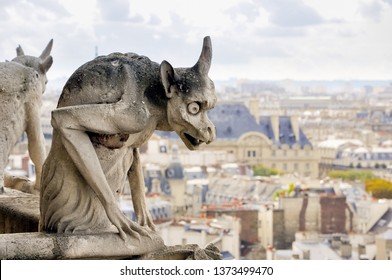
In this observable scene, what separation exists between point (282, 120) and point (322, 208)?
1738cm

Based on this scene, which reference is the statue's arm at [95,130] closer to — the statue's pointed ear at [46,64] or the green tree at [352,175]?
the statue's pointed ear at [46,64]

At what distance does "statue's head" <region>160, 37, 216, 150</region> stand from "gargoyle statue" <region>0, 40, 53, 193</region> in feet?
2.92

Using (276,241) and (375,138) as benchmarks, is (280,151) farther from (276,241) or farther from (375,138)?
(276,241)

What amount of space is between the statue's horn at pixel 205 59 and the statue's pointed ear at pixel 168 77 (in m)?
0.06

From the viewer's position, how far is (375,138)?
61.7m

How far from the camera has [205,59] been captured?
3084 millimetres

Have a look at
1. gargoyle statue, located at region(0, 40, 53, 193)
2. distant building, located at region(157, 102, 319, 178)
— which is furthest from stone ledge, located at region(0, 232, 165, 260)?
distant building, located at region(157, 102, 319, 178)

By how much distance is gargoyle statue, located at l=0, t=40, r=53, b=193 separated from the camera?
3.92 m

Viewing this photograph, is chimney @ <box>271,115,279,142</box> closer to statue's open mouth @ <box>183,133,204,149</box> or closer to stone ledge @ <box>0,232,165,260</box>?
statue's open mouth @ <box>183,133,204,149</box>

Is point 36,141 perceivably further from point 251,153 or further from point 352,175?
point 251,153

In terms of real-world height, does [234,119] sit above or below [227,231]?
above

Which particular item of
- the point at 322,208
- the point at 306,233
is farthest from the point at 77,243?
the point at 322,208

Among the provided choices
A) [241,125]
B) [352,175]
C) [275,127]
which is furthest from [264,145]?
[352,175]

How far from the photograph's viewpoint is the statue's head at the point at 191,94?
307 centimetres
